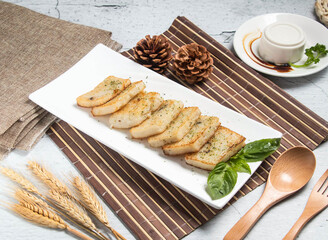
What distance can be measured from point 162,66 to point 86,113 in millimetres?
863

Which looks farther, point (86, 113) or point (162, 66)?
point (162, 66)

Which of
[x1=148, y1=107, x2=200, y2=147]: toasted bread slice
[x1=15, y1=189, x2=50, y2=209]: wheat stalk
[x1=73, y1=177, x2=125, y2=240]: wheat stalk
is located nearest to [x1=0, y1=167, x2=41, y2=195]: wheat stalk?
[x1=15, y1=189, x2=50, y2=209]: wheat stalk

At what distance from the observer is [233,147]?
2.82 m

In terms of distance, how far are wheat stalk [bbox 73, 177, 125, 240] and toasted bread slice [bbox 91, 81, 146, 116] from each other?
0.61m

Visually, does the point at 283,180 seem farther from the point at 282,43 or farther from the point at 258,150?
the point at 282,43

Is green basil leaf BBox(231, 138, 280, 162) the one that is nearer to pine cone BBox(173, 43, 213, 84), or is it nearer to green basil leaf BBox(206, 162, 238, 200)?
green basil leaf BBox(206, 162, 238, 200)

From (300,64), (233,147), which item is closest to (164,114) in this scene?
(233,147)

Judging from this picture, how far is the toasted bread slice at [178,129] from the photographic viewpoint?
116 inches

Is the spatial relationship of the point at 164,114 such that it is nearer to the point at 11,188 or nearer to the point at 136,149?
the point at 136,149

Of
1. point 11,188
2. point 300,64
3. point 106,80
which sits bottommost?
point 300,64

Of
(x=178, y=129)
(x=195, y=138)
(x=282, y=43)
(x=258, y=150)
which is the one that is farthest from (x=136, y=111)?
(x=282, y=43)

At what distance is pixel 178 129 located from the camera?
2934 mm

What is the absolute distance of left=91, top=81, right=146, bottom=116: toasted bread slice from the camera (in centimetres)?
319

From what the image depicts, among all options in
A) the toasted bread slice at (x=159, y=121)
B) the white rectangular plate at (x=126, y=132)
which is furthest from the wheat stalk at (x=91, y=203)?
the toasted bread slice at (x=159, y=121)
